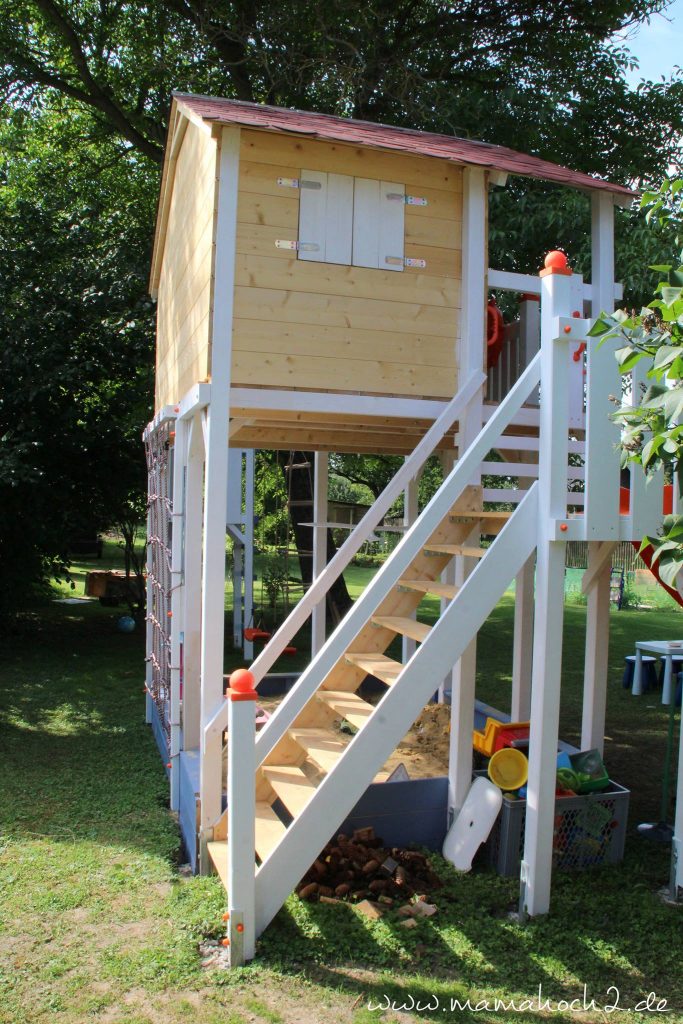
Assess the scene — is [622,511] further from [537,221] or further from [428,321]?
[537,221]

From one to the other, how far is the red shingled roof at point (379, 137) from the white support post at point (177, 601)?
2353 millimetres

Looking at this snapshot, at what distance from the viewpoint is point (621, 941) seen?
14.9 ft

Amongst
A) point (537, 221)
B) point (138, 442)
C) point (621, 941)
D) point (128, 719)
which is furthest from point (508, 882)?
point (138, 442)

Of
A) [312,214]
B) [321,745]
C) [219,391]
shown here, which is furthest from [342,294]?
[321,745]

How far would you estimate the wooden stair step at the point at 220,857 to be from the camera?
189 inches

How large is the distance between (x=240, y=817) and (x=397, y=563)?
5.67ft

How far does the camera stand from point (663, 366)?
289 cm

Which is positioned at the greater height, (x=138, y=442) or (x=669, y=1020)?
(x=138, y=442)

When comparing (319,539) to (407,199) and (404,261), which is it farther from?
(407,199)

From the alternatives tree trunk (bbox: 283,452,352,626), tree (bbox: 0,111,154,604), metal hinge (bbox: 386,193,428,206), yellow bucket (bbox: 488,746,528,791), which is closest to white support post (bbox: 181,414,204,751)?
metal hinge (bbox: 386,193,428,206)

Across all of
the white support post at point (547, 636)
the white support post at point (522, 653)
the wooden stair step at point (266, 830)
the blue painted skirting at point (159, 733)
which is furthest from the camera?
the white support post at point (522, 653)

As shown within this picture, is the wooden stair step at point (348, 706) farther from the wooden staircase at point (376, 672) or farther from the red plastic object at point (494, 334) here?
the red plastic object at point (494, 334)

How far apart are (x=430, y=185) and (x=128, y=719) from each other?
6.23 metres

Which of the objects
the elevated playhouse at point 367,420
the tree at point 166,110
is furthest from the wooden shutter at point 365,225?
the tree at point 166,110
